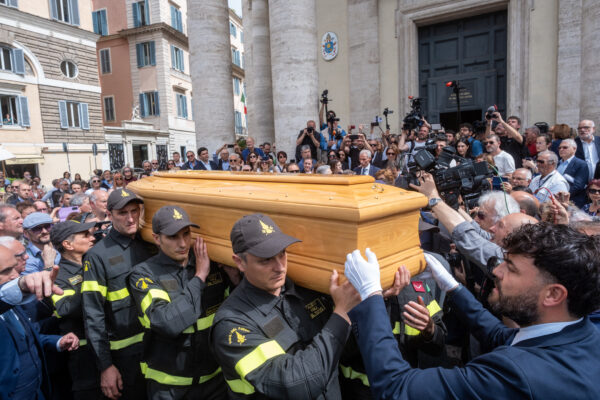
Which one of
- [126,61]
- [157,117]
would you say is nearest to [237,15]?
[126,61]

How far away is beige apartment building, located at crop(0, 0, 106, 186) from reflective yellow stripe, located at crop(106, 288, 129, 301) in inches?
669

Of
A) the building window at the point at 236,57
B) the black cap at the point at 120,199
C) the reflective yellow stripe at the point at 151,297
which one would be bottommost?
the reflective yellow stripe at the point at 151,297

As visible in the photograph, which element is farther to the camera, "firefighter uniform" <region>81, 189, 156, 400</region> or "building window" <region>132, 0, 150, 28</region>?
"building window" <region>132, 0, 150, 28</region>

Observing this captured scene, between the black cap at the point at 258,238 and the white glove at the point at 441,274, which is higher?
the black cap at the point at 258,238

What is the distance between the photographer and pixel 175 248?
1962mm

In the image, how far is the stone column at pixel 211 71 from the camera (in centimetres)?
812

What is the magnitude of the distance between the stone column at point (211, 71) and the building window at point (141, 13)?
2159cm

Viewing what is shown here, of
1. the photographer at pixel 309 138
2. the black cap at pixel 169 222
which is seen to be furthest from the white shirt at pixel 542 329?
the photographer at pixel 309 138

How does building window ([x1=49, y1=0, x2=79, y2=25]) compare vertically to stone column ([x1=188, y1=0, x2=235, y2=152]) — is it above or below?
above

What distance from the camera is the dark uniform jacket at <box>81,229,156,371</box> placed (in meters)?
2.26

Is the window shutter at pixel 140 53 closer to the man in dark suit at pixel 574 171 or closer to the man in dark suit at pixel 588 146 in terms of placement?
the man in dark suit at pixel 588 146

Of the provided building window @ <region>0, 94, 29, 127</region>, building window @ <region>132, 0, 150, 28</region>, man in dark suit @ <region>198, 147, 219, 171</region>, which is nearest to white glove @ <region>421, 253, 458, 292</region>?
man in dark suit @ <region>198, 147, 219, 171</region>

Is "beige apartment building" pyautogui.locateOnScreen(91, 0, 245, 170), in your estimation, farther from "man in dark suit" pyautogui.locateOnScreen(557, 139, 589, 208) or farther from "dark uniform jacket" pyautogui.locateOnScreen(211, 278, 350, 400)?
"dark uniform jacket" pyautogui.locateOnScreen(211, 278, 350, 400)

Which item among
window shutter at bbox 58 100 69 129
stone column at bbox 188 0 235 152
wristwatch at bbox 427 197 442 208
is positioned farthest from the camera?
window shutter at bbox 58 100 69 129
